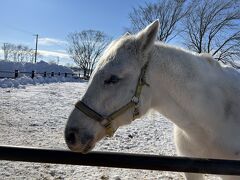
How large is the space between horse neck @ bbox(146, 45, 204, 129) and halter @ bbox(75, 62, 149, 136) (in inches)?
4.9

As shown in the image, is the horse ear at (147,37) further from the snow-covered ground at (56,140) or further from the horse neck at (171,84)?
the snow-covered ground at (56,140)

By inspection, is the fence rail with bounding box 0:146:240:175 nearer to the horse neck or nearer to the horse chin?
the horse chin

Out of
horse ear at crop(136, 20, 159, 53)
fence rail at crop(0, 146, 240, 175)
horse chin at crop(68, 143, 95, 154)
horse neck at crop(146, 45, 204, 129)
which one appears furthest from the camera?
horse neck at crop(146, 45, 204, 129)

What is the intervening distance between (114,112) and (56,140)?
4.70 m

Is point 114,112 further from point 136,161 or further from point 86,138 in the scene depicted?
point 136,161

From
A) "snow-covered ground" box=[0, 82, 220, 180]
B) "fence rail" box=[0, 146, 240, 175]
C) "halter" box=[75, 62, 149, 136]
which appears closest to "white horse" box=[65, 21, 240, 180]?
"halter" box=[75, 62, 149, 136]

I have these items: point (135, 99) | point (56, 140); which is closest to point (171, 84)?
point (135, 99)

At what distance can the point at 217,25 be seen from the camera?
26.8 m

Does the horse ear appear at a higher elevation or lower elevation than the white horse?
higher

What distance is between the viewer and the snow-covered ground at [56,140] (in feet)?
16.1

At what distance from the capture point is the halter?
2.37 m

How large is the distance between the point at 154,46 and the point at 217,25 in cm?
2580

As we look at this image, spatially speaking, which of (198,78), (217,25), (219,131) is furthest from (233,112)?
(217,25)

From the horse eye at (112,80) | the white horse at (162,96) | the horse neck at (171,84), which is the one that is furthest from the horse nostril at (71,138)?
the horse neck at (171,84)
